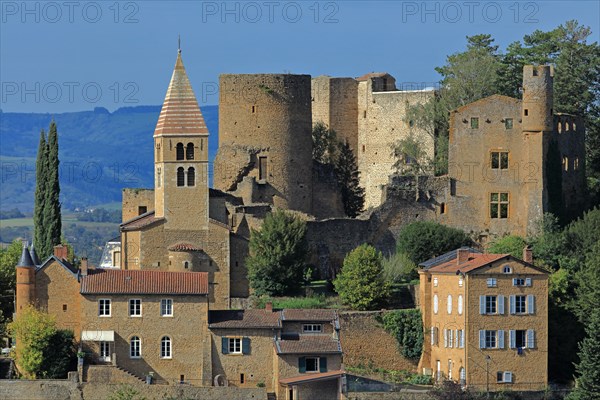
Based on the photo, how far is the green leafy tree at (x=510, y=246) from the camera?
71.1 metres

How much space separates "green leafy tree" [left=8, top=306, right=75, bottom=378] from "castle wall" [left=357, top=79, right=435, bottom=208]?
77.9 feet

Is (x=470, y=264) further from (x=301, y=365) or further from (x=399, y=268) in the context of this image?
(x=301, y=365)

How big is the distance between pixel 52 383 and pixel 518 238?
21.3 metres

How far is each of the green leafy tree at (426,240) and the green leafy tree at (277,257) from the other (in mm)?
4485

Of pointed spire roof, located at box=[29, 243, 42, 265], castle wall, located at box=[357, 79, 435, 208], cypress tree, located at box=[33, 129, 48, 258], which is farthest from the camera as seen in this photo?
castle wall, located at box=[357, 79, 435, 208]

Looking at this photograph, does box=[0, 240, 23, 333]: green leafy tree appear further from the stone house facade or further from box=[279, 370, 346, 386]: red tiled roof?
the stone house facade

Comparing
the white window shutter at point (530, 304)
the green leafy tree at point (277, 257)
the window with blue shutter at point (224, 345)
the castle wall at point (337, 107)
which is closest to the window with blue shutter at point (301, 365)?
the window with blue shutter at point (224, 345)

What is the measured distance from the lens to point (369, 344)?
66625 millimetres

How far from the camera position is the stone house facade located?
64.2m

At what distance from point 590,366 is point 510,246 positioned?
8743 mm

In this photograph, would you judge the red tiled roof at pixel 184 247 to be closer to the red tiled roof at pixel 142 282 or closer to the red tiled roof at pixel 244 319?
the red tiled roof at pixel 142 282

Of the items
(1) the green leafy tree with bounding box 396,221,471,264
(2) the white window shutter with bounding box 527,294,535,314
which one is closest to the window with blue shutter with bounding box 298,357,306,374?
(2) the white window shutter with bounding box 527,294,535,314

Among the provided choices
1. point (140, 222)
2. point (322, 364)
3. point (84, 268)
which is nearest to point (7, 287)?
point (84, 268)

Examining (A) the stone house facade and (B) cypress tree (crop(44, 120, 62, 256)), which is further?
(B) cypress tree (crop(44, 120, 62, 256))
